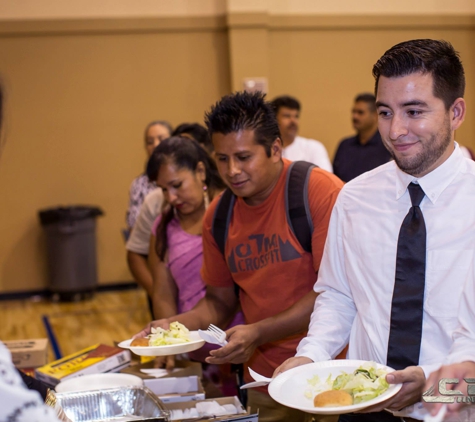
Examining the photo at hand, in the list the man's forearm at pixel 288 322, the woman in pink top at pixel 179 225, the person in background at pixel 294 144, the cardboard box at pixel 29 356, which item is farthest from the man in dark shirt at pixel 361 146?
the man's forearm at pixel 288 322

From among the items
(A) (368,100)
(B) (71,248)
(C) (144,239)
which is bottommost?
(B) (71,248)

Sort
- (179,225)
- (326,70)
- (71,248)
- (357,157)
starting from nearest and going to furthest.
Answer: (179,225), (357,157), (71,248), (326,70)

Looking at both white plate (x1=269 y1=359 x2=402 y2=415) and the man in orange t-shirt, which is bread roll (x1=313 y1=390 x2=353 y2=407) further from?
the man in orange t-shirt

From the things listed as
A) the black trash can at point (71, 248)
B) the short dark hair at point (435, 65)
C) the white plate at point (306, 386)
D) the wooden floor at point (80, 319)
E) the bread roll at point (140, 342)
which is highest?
the short dark hair at point (435, 65)

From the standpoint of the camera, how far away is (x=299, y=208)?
2.18 m

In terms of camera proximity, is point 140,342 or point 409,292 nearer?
point 409,292

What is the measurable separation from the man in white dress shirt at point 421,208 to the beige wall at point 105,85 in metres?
5.99

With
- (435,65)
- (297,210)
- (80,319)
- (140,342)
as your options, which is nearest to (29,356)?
(140,342)

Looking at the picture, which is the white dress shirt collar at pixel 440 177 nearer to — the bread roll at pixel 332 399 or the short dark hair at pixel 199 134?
the bread roll at pixel 332 399

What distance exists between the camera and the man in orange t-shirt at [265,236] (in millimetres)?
2142

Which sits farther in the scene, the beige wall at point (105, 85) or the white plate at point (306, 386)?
the beige wall at point (105, 85)

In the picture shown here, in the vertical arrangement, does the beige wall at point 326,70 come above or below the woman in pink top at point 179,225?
above

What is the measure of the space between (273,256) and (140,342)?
0.52 meters

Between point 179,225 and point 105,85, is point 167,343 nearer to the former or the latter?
point 179,225
